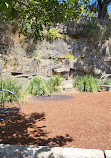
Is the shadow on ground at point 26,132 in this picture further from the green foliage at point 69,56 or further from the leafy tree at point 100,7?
the leafy tree at point 100,7

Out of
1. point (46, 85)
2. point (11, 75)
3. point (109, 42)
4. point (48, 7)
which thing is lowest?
point (46, 85)

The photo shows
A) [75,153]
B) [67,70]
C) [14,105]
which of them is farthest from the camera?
[67,70]

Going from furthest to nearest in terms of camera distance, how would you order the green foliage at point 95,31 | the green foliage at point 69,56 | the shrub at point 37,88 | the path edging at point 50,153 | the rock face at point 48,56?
1. the green foliage at point 95,31
2. the green foliage at point 69,56
3. the rock face at point 48,56
4. the shrub at point 37,88
5. the path edging at point 50,153

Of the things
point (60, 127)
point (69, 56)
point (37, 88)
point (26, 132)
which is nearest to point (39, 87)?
point (37, 88)

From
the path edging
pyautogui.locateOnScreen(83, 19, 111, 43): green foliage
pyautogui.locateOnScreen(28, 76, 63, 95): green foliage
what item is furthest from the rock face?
the path edging

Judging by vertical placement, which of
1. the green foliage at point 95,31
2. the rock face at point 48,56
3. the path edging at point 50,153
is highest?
→ the green foliage at point 95,31

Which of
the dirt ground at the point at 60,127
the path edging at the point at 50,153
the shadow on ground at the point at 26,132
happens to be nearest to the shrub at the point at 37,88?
the dirt ground at the point at 60,127

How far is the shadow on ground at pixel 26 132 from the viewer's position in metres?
2.78

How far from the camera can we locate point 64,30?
1034 cm

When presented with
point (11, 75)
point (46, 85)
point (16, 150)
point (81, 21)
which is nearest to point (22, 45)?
point (11, 75)

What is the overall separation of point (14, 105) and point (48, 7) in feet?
11.7

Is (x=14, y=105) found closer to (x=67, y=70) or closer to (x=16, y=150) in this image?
(x=16, y=150)

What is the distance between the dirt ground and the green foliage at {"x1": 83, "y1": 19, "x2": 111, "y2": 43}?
6745 millimetres

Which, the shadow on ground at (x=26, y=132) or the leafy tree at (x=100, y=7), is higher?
the leafy tree at (x=100, y=7)
